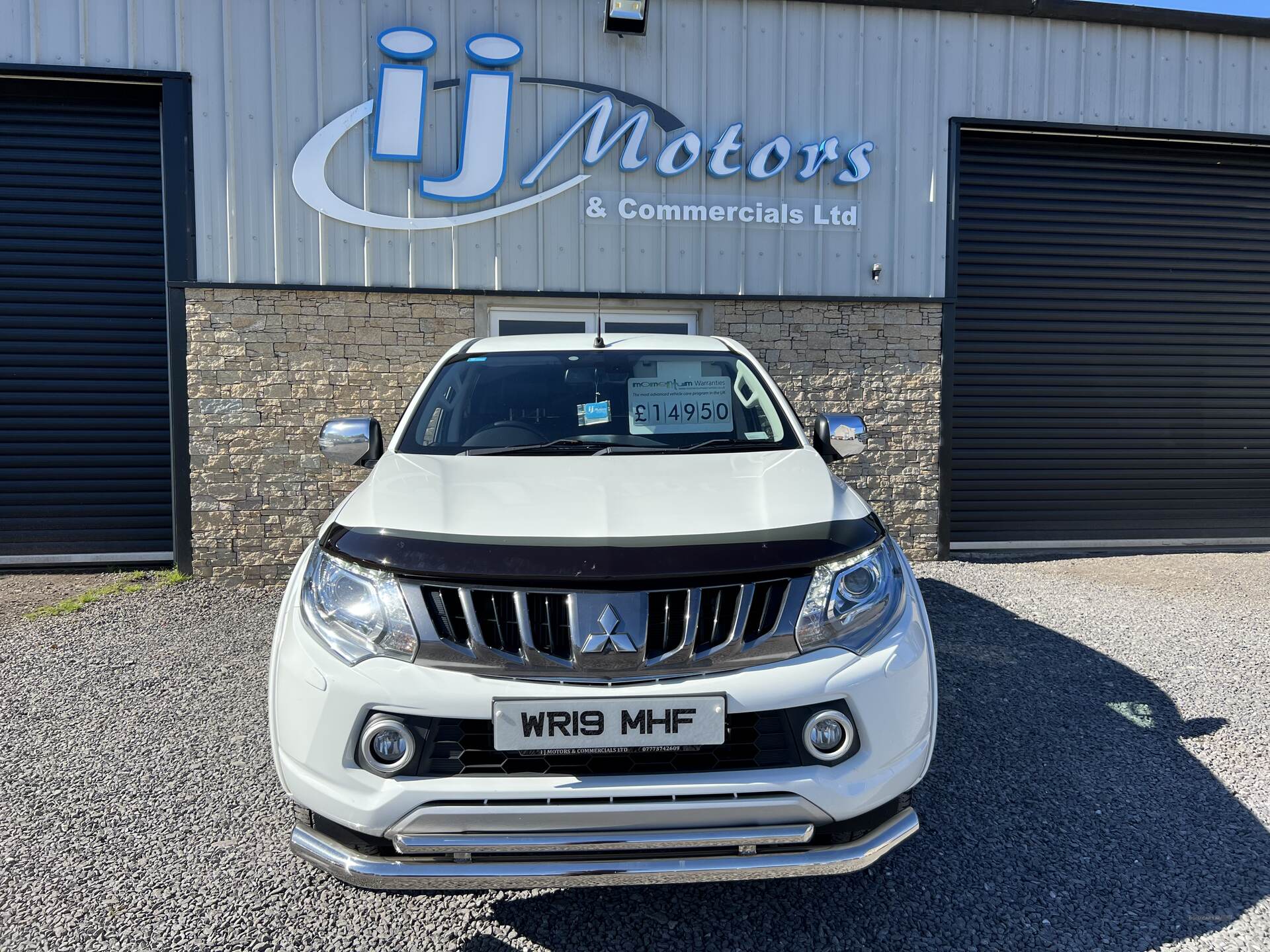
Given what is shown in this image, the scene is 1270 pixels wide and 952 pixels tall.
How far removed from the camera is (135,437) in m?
6.34

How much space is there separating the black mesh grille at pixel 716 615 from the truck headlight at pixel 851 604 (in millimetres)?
170

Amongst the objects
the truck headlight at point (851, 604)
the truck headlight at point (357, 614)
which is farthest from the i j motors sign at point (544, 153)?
the truck headlight at point (851, 604)

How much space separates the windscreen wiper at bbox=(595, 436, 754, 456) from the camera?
109 inches

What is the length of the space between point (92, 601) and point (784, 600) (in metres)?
5.56

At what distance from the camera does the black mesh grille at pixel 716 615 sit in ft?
6.13

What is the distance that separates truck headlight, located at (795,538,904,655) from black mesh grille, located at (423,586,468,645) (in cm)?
83

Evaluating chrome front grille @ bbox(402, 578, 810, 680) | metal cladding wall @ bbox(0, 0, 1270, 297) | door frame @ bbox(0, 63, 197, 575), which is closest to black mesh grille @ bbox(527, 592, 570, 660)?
chrome front grille @ bbox(402, 578, 810, 680)

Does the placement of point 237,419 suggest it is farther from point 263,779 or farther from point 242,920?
point 242,920

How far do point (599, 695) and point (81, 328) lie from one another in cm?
658

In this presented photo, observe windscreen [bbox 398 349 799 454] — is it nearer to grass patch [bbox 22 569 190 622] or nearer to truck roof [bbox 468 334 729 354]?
truck roof [bbox 468 334 729 354]

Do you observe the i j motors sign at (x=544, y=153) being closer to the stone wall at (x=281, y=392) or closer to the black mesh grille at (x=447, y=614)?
the stone wall at (x=281, y=392)

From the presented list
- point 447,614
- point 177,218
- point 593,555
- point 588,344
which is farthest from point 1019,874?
point 177,218

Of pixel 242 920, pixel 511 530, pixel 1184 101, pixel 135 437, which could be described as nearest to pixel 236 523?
pixel 135 437

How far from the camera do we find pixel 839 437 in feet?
10.1
